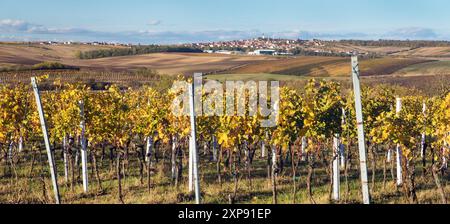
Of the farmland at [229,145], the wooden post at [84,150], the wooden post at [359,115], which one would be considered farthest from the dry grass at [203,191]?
the wooden post at [359,115]

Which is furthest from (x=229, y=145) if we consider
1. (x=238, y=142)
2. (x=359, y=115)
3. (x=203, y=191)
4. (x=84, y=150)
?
(x=359, y=115)

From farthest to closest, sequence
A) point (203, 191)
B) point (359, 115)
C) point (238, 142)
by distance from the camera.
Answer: point (203, 191)
point (238, 142)
point (359, 115)

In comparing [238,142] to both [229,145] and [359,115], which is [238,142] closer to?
[229,145]

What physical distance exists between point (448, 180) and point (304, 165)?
563 cm

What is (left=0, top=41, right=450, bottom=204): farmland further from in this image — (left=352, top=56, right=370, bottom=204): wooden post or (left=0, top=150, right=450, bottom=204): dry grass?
(left=352, top=56, right=370, bottom=204): wooden post

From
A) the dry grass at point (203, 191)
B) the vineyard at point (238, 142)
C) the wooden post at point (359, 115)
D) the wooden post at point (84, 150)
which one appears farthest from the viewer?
the wooden post at point (84, 150)

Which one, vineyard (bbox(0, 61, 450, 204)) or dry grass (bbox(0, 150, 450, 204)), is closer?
vineyard (bbox(0, 61, 450, 204))

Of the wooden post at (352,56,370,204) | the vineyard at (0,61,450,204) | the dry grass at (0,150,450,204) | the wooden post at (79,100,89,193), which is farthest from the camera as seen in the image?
the wooden post at (79,100,89,193)

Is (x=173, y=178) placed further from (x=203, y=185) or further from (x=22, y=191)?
(x=22, y=191)

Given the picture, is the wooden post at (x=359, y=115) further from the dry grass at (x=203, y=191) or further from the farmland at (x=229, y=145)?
the dry grass at (x=203, y=191)

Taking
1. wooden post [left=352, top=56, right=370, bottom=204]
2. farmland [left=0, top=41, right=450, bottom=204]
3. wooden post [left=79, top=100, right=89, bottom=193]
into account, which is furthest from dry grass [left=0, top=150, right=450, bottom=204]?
wooden post [left=352, top=56, right=370, bottom=204]

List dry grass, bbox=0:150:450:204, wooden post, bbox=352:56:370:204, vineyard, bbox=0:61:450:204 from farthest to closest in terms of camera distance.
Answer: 1. dry grass, bbox=0:150:450:204
2. vineyard, bbox=0:61:450:204
3. wooden post, bbox=352:56:370:204

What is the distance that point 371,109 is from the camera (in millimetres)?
14781
